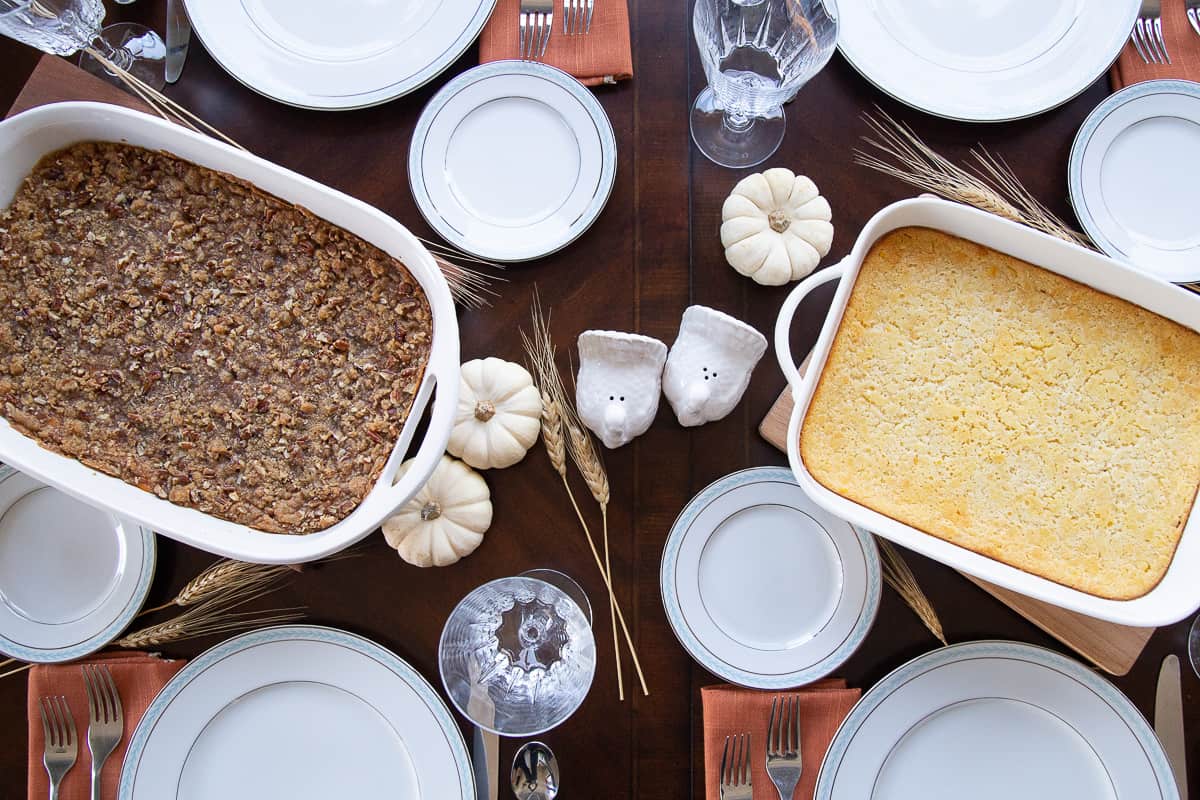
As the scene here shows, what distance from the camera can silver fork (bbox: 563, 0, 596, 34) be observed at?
182 cm

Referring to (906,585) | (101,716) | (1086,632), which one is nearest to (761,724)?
(906,585)

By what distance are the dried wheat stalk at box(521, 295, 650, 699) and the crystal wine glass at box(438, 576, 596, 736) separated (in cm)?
9

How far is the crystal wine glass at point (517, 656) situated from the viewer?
5.41 ft

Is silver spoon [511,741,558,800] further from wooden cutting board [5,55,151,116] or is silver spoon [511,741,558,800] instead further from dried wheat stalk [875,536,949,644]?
wooden cutting board [5,55,151,116]

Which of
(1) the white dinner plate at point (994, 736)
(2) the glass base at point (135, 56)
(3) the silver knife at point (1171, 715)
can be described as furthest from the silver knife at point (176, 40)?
(3) the silver knife at point (1171, 715)

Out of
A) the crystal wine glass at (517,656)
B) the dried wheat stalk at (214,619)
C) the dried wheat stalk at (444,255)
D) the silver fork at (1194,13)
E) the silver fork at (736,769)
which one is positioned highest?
the silver fork at (1194,13)

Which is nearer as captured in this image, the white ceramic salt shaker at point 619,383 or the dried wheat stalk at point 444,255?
the white ceramic salt shaker at point 619,383

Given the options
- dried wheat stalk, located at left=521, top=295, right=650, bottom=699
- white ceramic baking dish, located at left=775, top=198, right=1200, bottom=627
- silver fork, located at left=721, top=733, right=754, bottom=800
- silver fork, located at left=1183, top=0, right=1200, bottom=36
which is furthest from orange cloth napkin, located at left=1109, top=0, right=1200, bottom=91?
silver fork, located at left=721, top=733, right=754, bottom=800

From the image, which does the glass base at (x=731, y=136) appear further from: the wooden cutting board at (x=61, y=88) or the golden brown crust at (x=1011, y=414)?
the wooden cutting board at (x=61, y=88)

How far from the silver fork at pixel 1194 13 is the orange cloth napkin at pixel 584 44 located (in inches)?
49.5

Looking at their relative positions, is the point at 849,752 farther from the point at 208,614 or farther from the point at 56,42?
the point at 56,42

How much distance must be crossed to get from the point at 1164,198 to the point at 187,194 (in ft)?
6.74

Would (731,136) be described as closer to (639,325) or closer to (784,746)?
(639,325)

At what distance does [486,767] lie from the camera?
1680 mm
